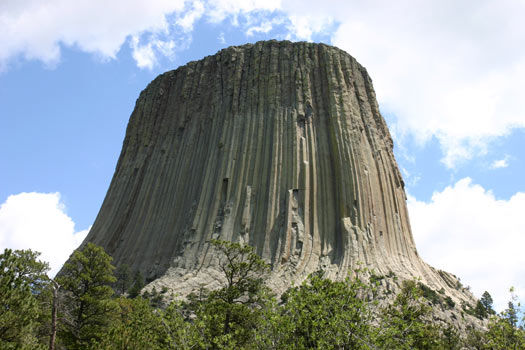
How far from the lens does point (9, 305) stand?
16.5 meters

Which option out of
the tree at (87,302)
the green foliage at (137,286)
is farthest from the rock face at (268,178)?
the tree at (87,302)

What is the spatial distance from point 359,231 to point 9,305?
2570 cm

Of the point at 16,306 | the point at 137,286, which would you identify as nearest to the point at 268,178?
the point at 137,286

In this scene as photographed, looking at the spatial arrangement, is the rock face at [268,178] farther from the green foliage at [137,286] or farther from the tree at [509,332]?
the tree at [509,332]

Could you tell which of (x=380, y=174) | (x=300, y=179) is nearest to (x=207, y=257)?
(x=300, y=179)

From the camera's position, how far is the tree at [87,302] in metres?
22.1

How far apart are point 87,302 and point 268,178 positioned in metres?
20.5

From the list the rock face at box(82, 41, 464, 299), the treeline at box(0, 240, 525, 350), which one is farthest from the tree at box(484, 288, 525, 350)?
the rock face at box(82, 41, 464, 299)

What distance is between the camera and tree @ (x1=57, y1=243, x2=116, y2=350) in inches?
870

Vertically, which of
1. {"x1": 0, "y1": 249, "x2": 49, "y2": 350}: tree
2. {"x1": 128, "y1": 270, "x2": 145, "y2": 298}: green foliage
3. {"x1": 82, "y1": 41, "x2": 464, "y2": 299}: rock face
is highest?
{"x1": 82, "y1": 41, "x2": 464, "y2": 299}: rock face

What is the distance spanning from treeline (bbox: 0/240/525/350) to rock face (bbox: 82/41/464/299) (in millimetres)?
11545

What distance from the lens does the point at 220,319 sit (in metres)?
19.4

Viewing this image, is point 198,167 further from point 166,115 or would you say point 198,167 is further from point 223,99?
point 166,115

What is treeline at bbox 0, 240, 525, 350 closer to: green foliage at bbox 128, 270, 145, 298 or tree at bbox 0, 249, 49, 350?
A: tree at bbox 0, 249, 49, 350
